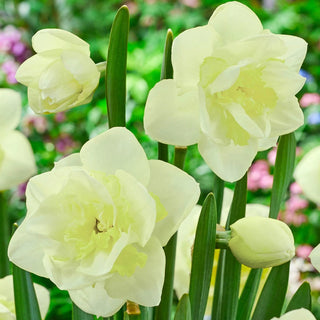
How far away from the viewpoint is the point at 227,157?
385 mm

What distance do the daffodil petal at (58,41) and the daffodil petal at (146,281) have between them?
13 centimetres

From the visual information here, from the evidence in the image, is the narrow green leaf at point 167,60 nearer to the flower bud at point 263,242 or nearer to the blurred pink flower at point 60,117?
the flower bud at point 263,242

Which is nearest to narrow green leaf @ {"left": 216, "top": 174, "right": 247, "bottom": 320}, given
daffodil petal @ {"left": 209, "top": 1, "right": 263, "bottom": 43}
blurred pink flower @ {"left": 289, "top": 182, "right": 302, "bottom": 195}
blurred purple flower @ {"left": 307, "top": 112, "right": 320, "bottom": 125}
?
daffodil petal @ {"left": 209, "top": 1, "right": 263, "bottom": 43}

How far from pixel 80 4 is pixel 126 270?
3286mm

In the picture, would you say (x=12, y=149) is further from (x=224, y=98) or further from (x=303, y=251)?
(x=303, y=251)

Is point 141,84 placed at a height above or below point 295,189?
above

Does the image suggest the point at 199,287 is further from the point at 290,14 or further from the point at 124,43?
the point at 290,14

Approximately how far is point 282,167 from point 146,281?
0.14m

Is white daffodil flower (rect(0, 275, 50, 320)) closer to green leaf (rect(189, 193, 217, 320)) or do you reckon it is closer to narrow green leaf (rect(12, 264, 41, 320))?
narrow green leaf (rect(12, 264, 41, 320))

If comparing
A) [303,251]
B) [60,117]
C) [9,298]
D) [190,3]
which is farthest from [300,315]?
[190,3]

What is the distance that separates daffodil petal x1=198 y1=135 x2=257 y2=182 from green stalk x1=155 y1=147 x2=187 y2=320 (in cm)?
3

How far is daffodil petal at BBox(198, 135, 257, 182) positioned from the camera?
382 mm

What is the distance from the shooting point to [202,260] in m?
0.42

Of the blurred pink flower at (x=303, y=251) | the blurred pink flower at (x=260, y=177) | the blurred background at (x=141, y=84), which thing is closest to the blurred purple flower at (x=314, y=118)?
the blurred background at (x=141, y=84)
